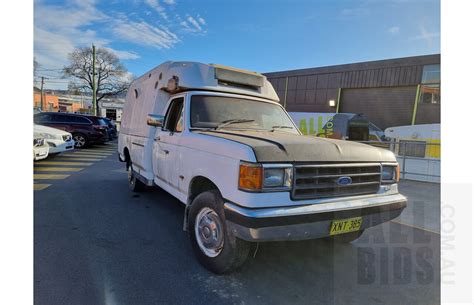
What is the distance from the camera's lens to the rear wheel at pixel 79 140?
15.7 meters

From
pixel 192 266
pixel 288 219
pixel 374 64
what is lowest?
pixel 192 266

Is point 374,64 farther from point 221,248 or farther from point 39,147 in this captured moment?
point 221,248

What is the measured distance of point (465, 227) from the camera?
12.1ft

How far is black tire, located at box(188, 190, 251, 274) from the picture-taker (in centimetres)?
293

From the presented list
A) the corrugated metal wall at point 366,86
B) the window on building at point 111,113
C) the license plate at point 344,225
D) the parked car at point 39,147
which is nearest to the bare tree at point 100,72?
the window on building at point 111,113

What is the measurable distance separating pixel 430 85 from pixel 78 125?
24567 millimetres

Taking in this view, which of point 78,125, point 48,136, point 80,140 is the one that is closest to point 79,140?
point 80,140

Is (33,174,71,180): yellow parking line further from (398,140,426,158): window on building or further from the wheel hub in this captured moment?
(398,140,426,158): window on building

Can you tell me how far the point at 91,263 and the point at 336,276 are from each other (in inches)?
111

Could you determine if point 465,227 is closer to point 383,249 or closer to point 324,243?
point 383,249

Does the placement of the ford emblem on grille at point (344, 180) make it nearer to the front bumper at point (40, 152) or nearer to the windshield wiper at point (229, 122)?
the windshield wiper at point (229, 122)

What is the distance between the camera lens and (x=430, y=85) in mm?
22062

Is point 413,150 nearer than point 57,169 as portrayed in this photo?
No

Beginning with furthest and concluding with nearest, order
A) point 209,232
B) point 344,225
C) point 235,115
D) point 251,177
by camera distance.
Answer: point 235,115 < point 209,232 < point 344,225 < point 251,177
